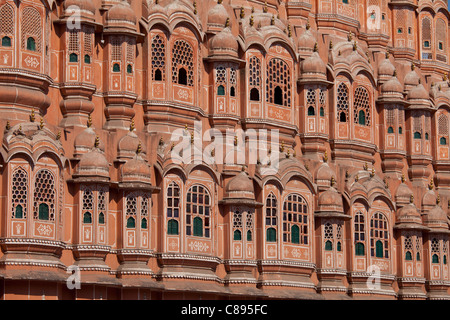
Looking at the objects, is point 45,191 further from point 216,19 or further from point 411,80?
point 411,80

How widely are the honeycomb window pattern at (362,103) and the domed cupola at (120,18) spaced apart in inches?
539

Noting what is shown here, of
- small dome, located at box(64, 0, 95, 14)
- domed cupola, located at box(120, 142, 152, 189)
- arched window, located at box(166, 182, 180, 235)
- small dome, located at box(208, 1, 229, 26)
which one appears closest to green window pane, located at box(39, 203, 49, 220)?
domed cupola, located at box(120, 142, 152, 189)

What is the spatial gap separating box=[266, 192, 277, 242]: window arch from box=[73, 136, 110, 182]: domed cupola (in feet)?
28.0

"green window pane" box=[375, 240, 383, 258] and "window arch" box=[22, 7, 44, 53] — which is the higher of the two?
"window arch" box=[22, 7, 44, 53]

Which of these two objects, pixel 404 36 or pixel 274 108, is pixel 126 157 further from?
pixel 404 36

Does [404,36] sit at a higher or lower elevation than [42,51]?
higher

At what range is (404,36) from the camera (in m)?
71.3

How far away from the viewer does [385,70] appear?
6738cm

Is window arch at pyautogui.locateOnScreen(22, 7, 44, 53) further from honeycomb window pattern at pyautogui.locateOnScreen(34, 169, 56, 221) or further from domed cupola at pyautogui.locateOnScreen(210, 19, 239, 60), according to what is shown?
domed cupola at pyautogui.locateOnScreen(210, 19, 239, 60)

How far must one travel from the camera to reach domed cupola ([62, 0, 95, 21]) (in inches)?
2131

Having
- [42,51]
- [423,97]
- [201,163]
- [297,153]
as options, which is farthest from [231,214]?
[423,97]

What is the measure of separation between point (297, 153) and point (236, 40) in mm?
6152

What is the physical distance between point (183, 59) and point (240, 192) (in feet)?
19.4

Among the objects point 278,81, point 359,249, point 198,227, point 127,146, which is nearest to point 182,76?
point 127,146
